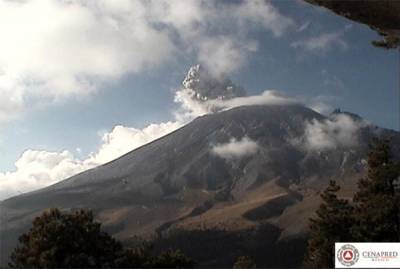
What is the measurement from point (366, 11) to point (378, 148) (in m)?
37.3

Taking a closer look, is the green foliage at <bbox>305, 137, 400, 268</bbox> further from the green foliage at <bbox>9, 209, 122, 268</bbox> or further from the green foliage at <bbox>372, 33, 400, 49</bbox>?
the green foliage at <bbox>372, 33, 400, 49</bbox>

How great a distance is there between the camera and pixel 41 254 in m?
31.5

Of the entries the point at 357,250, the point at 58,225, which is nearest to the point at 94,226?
the point at 58,225

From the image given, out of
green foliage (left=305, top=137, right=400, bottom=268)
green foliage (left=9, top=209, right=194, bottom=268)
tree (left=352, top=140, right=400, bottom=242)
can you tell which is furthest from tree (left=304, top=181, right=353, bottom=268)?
green foliage (left=9, top=209, right=194, bottom=268)

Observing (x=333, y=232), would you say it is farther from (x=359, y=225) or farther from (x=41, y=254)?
(x=41, y=254)

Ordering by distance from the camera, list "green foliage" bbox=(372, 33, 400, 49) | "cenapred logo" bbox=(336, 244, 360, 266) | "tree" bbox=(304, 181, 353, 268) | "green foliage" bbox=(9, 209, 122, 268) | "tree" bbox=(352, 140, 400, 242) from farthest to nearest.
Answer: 1. "tree" bbox=(304, 181, 353, 268)
2. "tree" bbox=(352, 140, 400, 242)
3. "green foliage" bbox=(9, 209, 122, 268)
4. "cenapred logo" bbox=(336, 244, 360, 266)
5. "green foliage" bbox=(372, 33, 400, 49)

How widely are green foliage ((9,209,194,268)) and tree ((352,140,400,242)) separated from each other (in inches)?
719

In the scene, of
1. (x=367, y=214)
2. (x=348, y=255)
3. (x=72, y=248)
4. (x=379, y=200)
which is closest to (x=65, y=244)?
(x=72, y=248)

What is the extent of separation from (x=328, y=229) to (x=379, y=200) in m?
11.2

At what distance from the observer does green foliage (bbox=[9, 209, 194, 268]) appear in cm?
3158

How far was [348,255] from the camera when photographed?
23.9 metres

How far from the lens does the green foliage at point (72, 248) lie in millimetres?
31578

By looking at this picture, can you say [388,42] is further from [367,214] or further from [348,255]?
[367,214]

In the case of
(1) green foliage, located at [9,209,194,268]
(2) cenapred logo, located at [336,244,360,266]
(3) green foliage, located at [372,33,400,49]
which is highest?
(3) green foliage, located at [372,33,400,49]
